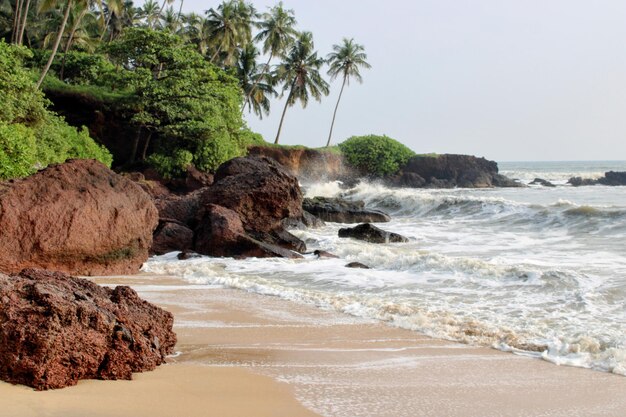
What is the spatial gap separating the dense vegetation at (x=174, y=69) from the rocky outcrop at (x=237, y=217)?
3647mm

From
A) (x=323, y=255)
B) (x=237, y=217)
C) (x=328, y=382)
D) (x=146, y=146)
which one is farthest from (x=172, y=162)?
(x=328, y=382)

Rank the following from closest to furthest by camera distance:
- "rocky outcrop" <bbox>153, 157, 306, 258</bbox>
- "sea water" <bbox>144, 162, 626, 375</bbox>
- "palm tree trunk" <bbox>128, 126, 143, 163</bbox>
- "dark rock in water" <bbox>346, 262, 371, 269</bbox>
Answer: "sea water" <bbox>144, 162, 626, 375</bbox>, "dark rock in water" <bbox>346, 262, 371, 269</bbox>, "rocky outcrop" <bbox>153, 157, 306, 258</bbox>, "palm tree trunk" <bbox>128, 126, 143, 163</bbox>

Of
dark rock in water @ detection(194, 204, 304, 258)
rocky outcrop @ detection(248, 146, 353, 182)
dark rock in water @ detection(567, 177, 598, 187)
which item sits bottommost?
dark rock in water @ detection(194, 204, 304, 258)

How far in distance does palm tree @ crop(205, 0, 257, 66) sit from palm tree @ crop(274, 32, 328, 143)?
4.85m

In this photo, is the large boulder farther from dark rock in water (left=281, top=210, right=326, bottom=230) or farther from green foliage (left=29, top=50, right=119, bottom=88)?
green foliage (left=29, top=50, right=119, bottom=88)

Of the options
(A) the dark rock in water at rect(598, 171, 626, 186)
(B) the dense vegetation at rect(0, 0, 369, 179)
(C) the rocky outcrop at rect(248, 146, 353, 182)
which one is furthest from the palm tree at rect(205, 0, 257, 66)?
(A) the dark rock in water at rect(598, 171, 626, 186)

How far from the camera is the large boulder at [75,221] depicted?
8969 mm

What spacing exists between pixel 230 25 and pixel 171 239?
27.9 metres

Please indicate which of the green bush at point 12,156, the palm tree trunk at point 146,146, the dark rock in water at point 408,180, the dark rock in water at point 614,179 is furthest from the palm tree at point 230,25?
the dark rock in water at point 614,179

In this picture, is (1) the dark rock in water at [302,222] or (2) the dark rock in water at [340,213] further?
(2) the dark rock in water at [340,213]

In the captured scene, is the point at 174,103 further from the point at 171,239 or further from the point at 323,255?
the point at 323,255

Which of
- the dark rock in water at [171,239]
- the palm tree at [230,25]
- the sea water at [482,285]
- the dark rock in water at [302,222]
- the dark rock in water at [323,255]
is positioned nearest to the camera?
the sea water at [482,285]

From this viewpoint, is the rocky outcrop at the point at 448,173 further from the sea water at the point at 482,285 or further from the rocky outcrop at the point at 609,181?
the sea water at the point at 482,285

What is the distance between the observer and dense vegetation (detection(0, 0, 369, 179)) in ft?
85.1
